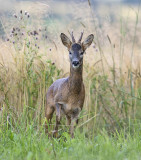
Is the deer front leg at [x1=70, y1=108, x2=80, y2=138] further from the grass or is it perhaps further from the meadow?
the grass

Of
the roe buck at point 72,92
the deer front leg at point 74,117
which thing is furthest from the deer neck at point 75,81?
the deer front leg at point 74,117

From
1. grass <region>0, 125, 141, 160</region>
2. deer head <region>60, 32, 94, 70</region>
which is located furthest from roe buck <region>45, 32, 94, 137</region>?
grass <region>0, 125, 141, 160</region>

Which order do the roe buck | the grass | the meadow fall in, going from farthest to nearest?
the meadow, the roe buck, the grass

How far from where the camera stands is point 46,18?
750 cm

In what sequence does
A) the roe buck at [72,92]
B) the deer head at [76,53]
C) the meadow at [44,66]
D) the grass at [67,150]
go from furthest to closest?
the meadow at [44,66] < the roe buck at [72,92] < the deer head at [76,53] < the grass at [67,150]

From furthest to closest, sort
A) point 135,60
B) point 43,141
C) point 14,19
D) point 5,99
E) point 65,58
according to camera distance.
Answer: point 135,60 < point 65,58 < point 14,19 < point 5,99 < point 43,141

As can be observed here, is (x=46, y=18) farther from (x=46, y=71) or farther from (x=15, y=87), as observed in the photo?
(x=15, y=87)

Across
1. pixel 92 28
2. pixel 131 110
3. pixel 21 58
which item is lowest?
pixel 131 110

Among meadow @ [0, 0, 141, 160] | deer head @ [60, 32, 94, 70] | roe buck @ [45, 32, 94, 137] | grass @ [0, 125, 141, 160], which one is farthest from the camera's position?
meadow @ [0, 0, 141, 160]

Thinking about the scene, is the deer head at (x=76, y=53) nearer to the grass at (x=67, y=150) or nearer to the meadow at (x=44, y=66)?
the meadow at (x=44, y=66)

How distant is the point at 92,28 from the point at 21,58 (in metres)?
1.95

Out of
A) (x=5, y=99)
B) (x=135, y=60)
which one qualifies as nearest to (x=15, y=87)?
(x=5, y=99)

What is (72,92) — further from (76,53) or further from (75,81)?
A: (76,53)

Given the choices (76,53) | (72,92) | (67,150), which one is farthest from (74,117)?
(67,150)
